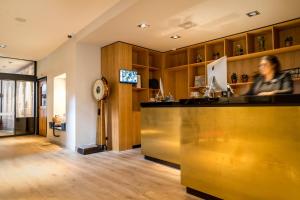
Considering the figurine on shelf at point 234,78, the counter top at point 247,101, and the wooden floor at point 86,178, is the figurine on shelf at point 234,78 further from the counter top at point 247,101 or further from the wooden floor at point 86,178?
the counter top at point 247,101

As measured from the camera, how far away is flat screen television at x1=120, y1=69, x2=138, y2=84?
17.0 feet

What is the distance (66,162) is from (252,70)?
4.51 m

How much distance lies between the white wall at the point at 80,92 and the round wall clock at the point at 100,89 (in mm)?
290

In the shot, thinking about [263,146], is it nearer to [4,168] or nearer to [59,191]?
[59,191]

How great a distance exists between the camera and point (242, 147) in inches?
81.4

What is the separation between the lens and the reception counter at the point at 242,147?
5.82 ft

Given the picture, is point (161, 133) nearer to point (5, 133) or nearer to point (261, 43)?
point (261, 43)

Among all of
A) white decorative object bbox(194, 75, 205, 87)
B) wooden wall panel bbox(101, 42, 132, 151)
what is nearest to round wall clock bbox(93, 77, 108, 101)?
wooden wall panel bbox(101, 42, 132, 151)

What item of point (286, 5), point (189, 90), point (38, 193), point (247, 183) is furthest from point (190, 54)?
point (38, 193)

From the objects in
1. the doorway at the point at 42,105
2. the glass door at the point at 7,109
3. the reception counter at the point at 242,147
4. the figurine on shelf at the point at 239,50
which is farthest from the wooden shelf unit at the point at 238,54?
the glass door at the point at 7,109

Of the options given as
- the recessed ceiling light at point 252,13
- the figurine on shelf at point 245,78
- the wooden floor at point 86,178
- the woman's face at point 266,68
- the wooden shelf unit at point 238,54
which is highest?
the recessed ceiling light at point 252,13

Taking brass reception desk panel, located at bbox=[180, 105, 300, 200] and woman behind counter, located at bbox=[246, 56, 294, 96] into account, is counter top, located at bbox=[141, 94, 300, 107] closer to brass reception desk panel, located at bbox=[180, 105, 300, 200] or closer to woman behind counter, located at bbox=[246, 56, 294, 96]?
brass reception desk panel, located at bbox=[180, 105, 300, 200]

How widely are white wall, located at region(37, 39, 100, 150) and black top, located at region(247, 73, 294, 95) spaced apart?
3809 millimetres

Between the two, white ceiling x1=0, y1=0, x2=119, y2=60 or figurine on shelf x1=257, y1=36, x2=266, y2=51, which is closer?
white ceiling x1=0, y1=0, x2=119, y2=60
